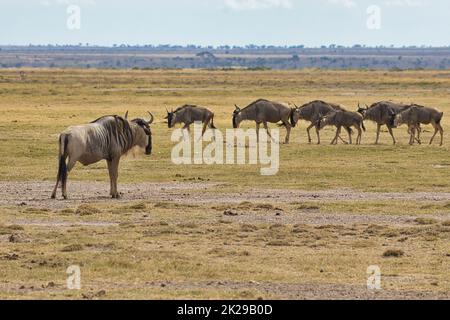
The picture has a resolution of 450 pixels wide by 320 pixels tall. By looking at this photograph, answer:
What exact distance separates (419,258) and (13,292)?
17.2 feet

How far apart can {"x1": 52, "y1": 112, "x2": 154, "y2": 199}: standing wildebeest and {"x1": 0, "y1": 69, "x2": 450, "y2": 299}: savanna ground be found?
22.3 inches

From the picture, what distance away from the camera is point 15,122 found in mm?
38375

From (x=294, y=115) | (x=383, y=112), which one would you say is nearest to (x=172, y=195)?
(x=294, y=115)

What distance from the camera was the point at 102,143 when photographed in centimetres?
2059

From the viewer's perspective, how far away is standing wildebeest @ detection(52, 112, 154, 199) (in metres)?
20.0

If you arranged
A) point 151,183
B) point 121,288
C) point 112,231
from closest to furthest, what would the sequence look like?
point 121,288 → point 112,231 → point 151,183

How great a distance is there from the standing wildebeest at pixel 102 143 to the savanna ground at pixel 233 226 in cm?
57

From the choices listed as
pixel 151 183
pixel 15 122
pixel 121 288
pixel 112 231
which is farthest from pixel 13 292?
pixel 15 122

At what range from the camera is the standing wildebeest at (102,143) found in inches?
786

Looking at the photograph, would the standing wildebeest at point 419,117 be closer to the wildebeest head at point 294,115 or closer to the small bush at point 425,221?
the wildebeest head at point 294,115

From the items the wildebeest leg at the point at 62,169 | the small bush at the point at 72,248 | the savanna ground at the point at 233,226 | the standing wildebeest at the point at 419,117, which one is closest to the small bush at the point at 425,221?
the savanna ground at the point at 233,226

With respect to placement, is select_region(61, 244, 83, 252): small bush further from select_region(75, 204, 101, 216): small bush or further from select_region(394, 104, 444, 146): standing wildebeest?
select_region(394, 104, 444, 146): standing wildebeest

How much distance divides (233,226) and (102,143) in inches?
171
